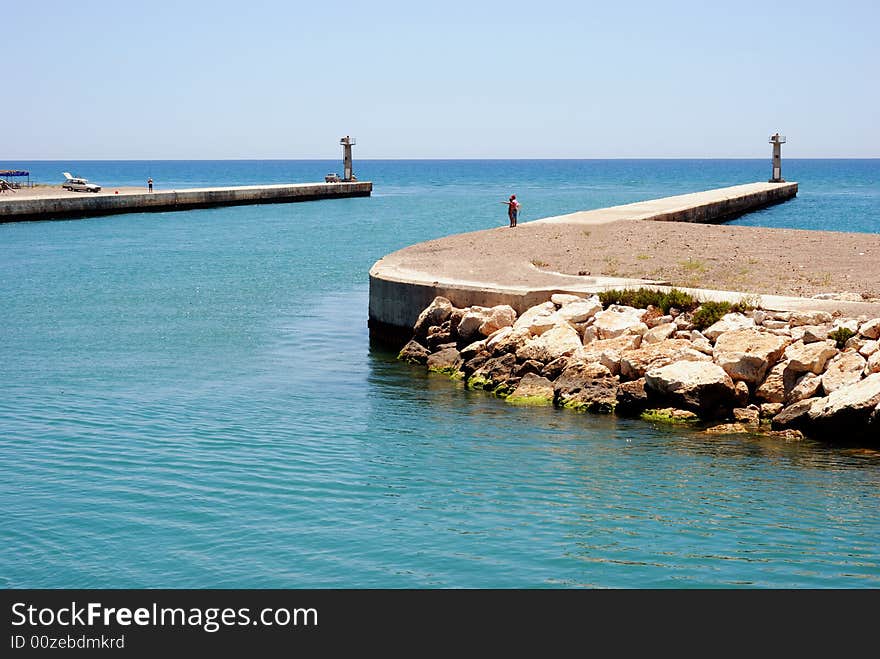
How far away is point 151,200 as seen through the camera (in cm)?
7162

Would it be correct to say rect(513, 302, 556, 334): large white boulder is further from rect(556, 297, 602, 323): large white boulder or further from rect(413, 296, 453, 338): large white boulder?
rect(413, 296, 453, 338): large white boulder

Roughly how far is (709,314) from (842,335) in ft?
8.01

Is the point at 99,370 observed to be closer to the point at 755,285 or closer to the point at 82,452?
the point at 82,452

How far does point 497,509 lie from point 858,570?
13.0ft

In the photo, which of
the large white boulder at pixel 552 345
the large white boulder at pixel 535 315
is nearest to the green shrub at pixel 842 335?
the large white boulder at pixel 552 345

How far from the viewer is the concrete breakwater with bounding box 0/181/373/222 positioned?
6262 cm

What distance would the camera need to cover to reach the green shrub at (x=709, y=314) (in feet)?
61.0

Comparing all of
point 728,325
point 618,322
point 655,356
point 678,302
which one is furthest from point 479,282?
point 728,325

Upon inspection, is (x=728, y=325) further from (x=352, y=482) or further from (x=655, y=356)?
(x=352, y=482)

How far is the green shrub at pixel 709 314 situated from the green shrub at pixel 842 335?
2105mm

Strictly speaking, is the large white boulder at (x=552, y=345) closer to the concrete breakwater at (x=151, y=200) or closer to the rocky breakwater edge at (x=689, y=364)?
the rocky breakwater edge at (x=689, y=364)

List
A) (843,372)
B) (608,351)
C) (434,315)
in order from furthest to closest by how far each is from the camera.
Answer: (434,315), (608,351), (843,372)

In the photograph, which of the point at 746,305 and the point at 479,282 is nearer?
the point at 746,305

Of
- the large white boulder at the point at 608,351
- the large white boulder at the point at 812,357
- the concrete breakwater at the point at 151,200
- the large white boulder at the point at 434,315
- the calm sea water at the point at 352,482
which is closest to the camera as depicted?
the calm sea water at the point at 352,482
